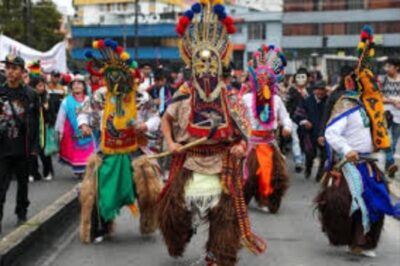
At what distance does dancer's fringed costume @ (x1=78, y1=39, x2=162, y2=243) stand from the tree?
41.9m

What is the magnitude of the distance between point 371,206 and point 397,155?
366 inches

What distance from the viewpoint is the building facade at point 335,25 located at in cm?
7612

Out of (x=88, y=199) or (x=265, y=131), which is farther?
(x=265, y=131)

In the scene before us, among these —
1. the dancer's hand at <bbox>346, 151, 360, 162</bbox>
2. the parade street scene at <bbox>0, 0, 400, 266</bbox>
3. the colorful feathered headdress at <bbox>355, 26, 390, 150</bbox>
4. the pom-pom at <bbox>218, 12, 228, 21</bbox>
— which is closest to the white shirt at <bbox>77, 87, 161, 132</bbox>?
the parade street scene at <bbox>0, 0, 400, 266</bbox>

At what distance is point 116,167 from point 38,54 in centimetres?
1137

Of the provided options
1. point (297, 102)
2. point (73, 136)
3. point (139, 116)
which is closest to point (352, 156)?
point (139, 116)

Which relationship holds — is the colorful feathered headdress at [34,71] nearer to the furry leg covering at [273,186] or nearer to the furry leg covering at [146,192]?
the furry leg covering at [273,186]

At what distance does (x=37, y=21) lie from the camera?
5494 cm

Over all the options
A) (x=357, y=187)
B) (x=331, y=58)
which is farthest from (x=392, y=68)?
(x=331, y=58)

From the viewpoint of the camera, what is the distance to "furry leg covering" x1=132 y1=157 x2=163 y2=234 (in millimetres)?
7996

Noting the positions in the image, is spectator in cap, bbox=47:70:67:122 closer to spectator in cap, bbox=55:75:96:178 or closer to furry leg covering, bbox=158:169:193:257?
spectator in cap, bbox=55:75:96:178

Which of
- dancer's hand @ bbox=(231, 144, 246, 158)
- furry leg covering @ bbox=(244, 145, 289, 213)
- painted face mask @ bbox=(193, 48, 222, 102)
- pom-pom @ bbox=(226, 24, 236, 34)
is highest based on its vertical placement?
pom-pom @ bbox=(226, 24, 236, 34)

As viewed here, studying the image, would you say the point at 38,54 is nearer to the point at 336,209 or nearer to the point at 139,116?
the point at 139,116

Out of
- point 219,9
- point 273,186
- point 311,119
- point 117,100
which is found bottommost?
point 273,186
